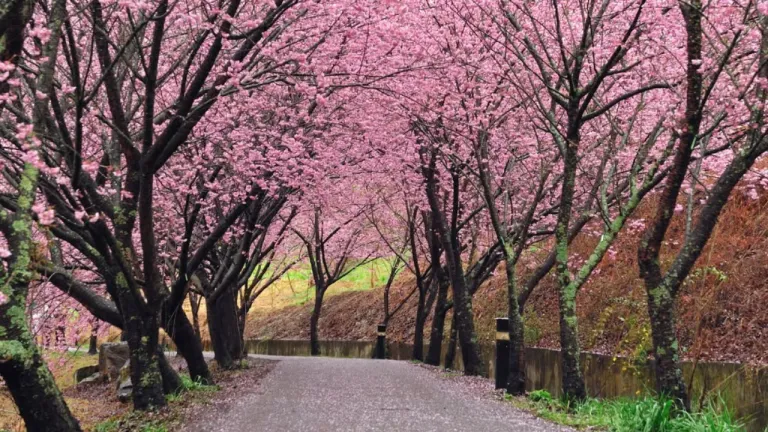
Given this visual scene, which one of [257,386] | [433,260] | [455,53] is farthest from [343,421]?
[433,260]

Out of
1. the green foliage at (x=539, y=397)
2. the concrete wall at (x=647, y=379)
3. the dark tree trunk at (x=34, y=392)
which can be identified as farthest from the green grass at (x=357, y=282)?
the dark tree trunk at (x=34, y=392)

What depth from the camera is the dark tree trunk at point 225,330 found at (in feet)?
54.0

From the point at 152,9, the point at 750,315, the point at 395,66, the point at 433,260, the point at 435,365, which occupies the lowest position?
the point at 435,365

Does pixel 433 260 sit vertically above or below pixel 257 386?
above

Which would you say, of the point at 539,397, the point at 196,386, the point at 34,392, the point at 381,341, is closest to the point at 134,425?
the point at 34,392

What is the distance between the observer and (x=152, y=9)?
817cm

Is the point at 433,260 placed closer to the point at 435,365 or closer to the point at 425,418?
the point at 435,365

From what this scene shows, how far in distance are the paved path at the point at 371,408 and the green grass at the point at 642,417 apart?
48 cm

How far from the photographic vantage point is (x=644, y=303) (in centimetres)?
1962

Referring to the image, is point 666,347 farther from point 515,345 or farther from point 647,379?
point 647,379

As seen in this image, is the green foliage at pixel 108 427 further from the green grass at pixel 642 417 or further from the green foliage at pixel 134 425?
the green grass at pixel 642 417

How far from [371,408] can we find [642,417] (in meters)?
3.91

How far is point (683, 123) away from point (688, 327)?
1417cm

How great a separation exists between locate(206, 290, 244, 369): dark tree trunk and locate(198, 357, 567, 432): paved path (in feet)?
9.36
